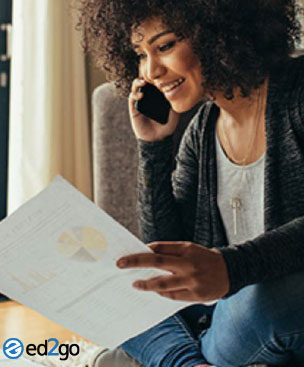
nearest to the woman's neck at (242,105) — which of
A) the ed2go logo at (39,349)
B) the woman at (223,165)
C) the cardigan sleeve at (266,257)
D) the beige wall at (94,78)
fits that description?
the woman at (223,165)

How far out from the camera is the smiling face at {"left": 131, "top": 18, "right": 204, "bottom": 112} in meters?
1.14

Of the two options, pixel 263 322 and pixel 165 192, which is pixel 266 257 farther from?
pixel 165 192

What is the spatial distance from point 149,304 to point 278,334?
0.66 ft

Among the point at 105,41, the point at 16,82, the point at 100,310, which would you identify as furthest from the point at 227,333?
the point at 16,82

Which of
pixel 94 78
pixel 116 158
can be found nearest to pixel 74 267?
pixel 116 158

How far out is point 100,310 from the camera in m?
0.86

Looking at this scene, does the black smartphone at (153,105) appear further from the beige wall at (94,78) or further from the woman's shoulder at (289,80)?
the beige wall at (94,78)

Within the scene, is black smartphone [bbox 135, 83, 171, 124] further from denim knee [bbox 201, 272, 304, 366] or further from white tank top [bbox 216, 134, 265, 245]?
denim knee [bbox 201, 272, 304, 366]

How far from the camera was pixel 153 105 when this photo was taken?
127 cm

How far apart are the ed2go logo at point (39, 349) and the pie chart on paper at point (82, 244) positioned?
2.13 feet

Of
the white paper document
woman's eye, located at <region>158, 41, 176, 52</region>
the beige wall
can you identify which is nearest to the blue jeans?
the white paper document

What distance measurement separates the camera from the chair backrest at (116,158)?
5.76 feet

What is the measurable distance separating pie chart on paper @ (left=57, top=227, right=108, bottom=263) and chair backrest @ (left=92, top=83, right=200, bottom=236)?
964mm

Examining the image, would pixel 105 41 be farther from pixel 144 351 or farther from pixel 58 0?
pixel 58 0
